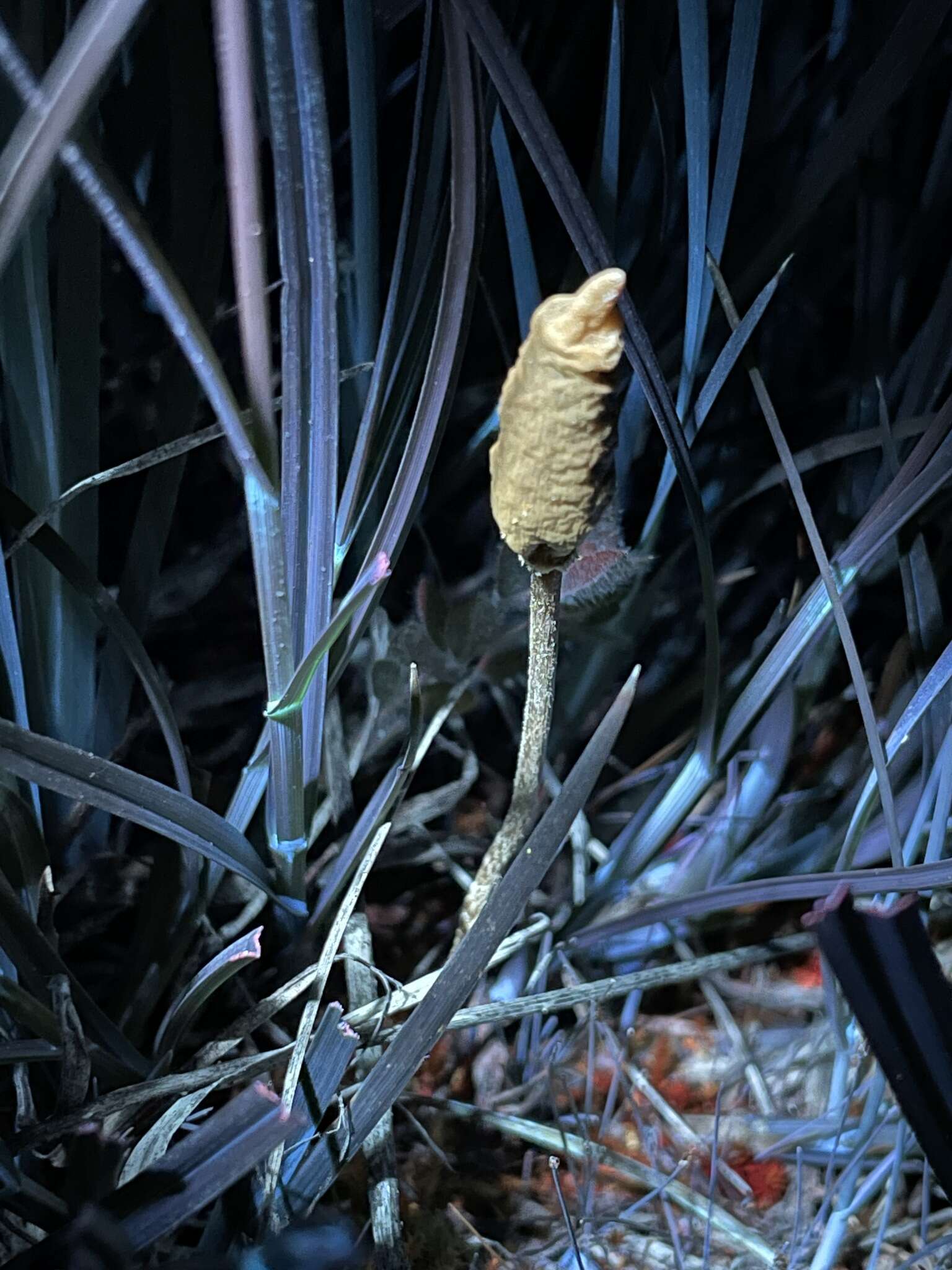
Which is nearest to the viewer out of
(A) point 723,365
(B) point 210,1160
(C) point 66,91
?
(C) point 66,91

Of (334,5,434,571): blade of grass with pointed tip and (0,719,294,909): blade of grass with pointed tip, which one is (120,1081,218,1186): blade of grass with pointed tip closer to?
(0,719,294,909): blade of grass with pointed tip

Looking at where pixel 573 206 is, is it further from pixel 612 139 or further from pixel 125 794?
Answer: pixel 125 794

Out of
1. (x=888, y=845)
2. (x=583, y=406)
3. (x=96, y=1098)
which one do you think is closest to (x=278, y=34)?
(x=583, y=406)

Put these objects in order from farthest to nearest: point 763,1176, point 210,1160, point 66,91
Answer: point 763,1176, point 210,1160, point 66,91

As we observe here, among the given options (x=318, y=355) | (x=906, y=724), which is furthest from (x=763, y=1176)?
(x=318, y=355)

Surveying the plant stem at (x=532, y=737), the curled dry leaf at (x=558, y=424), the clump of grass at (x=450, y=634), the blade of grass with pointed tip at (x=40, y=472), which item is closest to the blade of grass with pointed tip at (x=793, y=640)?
the clump of grass at (x=450, y=634)
